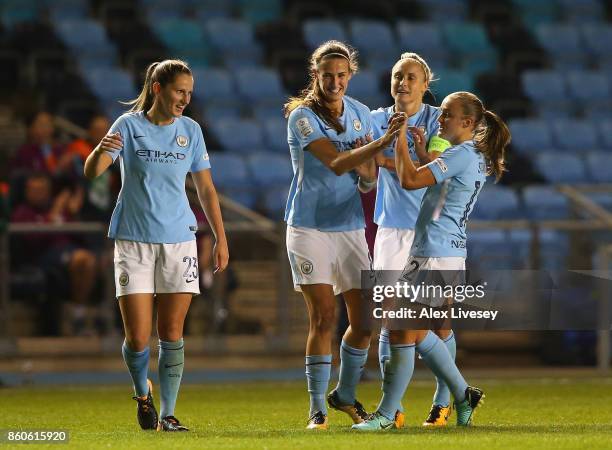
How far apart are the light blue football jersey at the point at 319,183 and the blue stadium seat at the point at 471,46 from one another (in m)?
12.8

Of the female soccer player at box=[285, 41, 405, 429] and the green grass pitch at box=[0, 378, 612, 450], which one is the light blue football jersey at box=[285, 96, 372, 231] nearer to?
the female soccer player at box=[285, 41, 405, 429]

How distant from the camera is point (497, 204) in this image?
52.9ft

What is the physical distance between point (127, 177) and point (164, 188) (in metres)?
0.21

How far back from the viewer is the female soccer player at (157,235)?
7750 mm

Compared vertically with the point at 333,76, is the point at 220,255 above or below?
below

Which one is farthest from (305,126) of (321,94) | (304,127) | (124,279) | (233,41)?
(233,41)

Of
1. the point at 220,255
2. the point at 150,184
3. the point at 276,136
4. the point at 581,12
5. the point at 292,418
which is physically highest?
the point at 581,12

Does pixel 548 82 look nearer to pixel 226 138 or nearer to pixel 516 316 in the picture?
pixel 226 138

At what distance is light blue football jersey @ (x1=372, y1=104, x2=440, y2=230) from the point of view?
8.21m

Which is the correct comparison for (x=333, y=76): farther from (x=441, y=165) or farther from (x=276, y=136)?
(x=276, y=136)

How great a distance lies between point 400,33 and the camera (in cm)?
2025

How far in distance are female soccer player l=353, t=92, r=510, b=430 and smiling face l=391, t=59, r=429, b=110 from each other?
0.41 metres

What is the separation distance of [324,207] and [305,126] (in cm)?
44

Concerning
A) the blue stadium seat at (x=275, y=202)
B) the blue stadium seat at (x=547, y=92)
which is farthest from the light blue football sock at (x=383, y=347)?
the blue stadium seat at (x=547, y=92)
